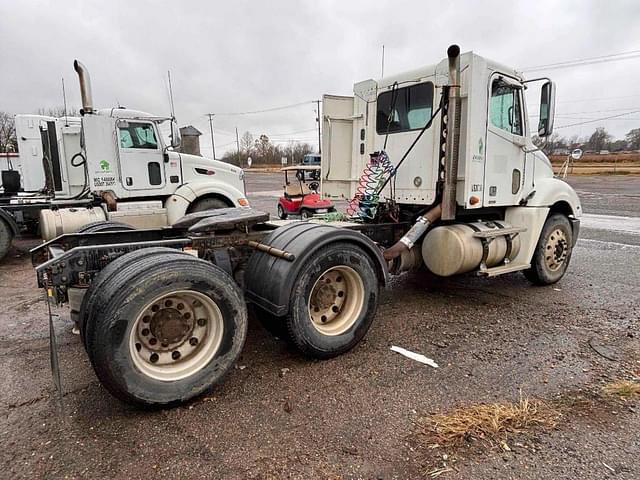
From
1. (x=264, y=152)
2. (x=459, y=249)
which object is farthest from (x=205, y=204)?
(x=264, y=152)

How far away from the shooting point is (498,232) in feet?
17.4

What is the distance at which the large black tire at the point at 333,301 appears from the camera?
349 cm

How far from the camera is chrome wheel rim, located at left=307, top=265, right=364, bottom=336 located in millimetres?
3775

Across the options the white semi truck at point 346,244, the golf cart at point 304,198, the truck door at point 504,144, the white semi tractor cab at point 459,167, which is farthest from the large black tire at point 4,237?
the truck door at point 504,144

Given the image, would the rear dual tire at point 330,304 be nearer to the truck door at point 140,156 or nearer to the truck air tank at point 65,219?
the truck air tank at point 65,219

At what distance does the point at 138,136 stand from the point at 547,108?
24.8 feet

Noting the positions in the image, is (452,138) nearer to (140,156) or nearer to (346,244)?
(346,244)

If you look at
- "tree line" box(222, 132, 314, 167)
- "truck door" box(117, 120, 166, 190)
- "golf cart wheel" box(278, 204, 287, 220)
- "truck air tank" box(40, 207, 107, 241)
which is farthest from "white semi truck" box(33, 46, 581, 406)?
"tree line" box(222, 132, 314, 167)

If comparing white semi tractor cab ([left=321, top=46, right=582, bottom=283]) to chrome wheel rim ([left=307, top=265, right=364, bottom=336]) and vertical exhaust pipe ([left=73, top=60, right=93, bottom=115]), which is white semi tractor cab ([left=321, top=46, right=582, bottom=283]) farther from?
vertical exhaust pipe ([left=73, top=60, right=93, bottom=115])

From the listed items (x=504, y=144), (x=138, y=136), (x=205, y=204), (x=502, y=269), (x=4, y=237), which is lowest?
(x=502, y=269)

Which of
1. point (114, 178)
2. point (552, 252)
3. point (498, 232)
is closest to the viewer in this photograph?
point (498, 232)

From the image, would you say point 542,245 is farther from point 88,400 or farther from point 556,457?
point 88,400

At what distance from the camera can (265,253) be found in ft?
12.1

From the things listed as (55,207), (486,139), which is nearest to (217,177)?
(55,207)
